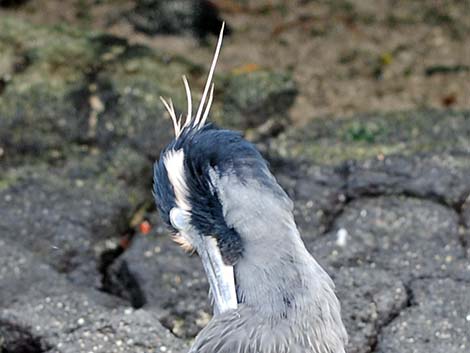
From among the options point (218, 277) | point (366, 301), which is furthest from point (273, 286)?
point (366, 301)

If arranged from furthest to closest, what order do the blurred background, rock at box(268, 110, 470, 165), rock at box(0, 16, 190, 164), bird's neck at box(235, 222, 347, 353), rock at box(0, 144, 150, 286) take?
rock at box(0, 16, 190, 164)
rock at box(268, 110, 470, 165)
rock at box(0, 144, 150, 286)
the blurred background
bird's neck at box(235, 222, 347, 353)

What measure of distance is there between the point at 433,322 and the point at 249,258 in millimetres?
967

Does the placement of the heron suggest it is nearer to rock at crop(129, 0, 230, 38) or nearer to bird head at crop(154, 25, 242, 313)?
bird head at crop(154, 25, 242, 313)

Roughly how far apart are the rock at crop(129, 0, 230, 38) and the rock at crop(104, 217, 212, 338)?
1.56 m

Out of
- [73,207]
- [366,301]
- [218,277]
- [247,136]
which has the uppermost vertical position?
[218,277]

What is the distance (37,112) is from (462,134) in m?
1.75

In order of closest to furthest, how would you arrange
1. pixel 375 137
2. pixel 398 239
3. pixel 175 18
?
pixel 398 239 < pixel 375 137 < pixel 175 18

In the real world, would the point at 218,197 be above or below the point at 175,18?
above

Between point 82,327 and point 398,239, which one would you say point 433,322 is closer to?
point 398,239

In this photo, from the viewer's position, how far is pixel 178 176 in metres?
2.72

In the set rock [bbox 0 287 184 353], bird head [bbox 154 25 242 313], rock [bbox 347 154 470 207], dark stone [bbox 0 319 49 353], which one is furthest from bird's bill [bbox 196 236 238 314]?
rock [bbox 347 154 470 207]

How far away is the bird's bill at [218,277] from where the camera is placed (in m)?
2.69

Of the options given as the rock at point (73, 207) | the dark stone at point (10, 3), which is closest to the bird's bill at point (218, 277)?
the rock at point (73, 207)

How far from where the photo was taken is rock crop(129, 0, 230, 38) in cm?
516
